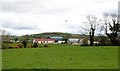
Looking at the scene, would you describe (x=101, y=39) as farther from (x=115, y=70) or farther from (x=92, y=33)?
(x=115, y=70)

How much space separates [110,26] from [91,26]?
9420 millimetres

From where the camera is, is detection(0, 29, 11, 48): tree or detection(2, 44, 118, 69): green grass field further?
detection(0, 29, 11, 48): tree

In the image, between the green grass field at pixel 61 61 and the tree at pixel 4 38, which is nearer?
the green grass field at pixel 61 61

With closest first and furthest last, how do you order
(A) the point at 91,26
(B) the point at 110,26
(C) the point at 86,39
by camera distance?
(B) the point at 110,26 → (A) the point at 91,26 → (C) the point at 86,39

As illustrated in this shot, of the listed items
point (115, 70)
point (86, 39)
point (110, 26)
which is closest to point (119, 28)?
point (110, 26)

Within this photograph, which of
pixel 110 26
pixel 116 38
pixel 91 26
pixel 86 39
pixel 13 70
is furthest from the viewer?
pixel 86 39

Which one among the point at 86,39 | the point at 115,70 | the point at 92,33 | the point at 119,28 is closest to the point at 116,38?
the point at 119,28

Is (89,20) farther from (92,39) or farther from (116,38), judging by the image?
(116,38)

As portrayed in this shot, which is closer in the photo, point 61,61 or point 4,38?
point 61,61

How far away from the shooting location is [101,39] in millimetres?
95562

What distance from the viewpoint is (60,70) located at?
712 inches

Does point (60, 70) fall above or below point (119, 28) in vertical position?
below

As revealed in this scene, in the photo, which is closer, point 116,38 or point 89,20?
point 116,38

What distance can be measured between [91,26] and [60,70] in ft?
277
